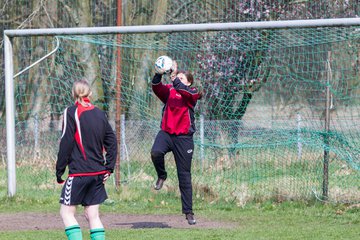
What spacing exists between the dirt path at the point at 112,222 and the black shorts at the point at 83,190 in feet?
7.98

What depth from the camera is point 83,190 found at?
7199 mm

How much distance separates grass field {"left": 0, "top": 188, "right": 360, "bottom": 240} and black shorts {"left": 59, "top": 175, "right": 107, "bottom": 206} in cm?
168

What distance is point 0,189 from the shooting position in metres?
13.3

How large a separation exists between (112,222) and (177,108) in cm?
182

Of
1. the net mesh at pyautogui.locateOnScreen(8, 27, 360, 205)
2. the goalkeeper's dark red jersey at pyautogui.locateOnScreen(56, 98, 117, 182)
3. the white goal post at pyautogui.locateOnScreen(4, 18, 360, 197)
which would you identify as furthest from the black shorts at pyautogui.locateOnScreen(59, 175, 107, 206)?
the net mesh at pyautogui.locateOnScreen(8, 27, 360, 205)

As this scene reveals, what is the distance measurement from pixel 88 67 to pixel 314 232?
631 cm

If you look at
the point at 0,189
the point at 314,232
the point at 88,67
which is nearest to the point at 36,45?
the point at 88,67

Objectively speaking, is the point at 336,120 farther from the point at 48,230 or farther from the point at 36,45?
the point at 36,45

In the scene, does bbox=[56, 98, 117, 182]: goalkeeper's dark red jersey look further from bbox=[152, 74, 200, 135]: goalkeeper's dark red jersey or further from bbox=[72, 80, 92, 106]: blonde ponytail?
bbox=[152, 74, 200, 135]: goalkeeper's dark red jersey

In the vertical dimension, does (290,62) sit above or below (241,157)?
above

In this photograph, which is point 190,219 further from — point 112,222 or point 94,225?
point 94,225

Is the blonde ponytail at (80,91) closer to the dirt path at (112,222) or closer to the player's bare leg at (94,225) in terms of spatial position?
the player's bare leg at (94,225)

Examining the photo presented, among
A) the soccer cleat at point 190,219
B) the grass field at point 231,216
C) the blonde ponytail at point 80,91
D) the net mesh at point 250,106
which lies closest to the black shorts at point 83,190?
the blonde ponytail at point 80,91

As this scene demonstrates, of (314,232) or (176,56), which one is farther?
(176,56)
